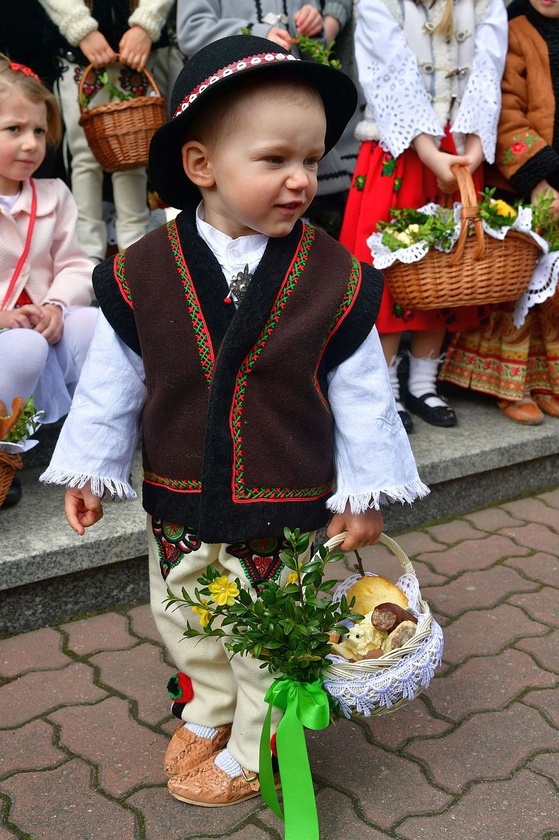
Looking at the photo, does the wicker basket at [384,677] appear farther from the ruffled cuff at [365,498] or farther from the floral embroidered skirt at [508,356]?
the floral embroidered skirt at [508,356]

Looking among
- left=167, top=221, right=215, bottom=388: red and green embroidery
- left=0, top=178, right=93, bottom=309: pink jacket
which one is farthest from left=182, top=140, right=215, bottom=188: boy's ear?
left=0, top=178, right=93, bottom=309: pink jacket

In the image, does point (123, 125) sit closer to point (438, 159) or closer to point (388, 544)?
point (438, 159)

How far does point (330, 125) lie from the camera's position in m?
2.16

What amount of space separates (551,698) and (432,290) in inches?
66.4

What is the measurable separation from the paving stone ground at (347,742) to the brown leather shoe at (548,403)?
1267 mm

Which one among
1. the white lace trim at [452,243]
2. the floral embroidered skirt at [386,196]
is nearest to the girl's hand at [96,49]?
the floral embroidered skirt at [386,196]

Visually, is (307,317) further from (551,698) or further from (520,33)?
(520,33)

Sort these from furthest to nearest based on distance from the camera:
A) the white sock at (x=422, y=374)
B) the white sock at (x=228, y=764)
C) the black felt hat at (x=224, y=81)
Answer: the white sock at (x=422, y=374)
the white sock at (x=228, y=764)
the black felt hat at (x=224, y=81)

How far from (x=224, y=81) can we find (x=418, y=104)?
2.23 m

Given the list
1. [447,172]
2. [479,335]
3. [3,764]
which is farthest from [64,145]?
[3,764]

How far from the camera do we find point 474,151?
401 centimetres

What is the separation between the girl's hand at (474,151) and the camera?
3.99 metres

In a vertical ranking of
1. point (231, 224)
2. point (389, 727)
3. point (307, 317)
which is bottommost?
point (389, 727)

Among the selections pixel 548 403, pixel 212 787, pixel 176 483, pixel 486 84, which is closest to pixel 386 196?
pixel 486 84
